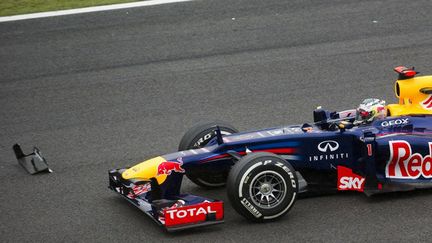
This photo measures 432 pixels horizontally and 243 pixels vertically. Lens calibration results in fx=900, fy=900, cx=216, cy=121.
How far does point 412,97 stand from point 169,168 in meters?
2.54

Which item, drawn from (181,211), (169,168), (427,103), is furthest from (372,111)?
(181,211)

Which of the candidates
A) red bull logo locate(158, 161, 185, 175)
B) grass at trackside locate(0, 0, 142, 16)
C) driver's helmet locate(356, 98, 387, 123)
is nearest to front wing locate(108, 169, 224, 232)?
red bull logo locate(158, 161, 185, 175)

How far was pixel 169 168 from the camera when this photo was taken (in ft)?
26.0

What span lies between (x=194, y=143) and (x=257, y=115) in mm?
2416

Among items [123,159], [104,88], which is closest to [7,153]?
[123,159]

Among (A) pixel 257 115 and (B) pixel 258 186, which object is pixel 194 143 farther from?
(A) pixel 257 115

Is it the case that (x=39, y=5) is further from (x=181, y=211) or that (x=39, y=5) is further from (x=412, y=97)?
(x=181, y=211)

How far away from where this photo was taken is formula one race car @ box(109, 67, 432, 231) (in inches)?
303

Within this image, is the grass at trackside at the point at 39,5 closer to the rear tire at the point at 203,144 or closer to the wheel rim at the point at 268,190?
the rear tire at the point at 203,144

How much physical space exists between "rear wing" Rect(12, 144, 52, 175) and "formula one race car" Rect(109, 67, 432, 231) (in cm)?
126

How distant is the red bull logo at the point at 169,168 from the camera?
312 inches

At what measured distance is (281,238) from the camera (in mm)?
7523

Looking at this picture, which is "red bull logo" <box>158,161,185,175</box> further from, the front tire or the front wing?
the front tire

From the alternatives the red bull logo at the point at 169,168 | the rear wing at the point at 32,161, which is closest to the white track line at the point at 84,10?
the rear wing at the point at 32,161
